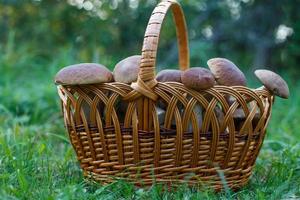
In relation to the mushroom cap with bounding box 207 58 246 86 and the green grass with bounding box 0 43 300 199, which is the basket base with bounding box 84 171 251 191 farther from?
the mushroom cap with bounding box 207 58 246 86

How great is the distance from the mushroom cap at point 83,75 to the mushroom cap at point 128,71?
0.04 m

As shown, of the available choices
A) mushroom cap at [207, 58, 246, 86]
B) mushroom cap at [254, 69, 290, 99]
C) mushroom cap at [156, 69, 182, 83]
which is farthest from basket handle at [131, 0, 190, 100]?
mushroom cap at [254, 69, 290, 99]

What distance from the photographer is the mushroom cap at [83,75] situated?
1.14 meters

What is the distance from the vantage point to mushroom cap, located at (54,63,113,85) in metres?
1.14

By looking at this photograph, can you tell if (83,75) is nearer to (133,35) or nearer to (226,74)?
(226,74)

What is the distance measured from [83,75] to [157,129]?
23 cm

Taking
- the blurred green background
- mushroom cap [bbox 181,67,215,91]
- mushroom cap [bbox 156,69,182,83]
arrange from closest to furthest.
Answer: mushroom cap [bbox 181,67,215,91], mushroom cap [bbox 156,69,182,83], the blurred green background

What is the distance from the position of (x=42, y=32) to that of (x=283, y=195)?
363cm

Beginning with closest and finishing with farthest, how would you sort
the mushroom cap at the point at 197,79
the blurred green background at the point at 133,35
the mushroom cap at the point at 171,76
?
the mushroom cap at the point at 197,79, the mushroom cap at the point at 171,76, the blurred green background at the point at 133,35

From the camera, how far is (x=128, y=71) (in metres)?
1.20

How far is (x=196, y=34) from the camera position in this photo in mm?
4465

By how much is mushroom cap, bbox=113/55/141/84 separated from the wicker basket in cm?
5

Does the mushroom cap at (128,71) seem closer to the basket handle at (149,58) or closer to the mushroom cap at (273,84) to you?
the basket handle at (149,58)

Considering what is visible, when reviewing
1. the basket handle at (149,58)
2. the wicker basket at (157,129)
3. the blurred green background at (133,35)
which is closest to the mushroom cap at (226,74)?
the wicker basket at (157,129)
